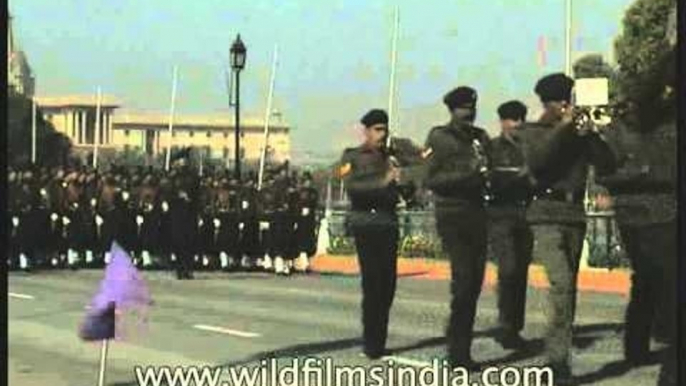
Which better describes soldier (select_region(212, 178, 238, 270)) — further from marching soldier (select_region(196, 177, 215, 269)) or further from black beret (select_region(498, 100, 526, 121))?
black beret (select_region(498, 100, 526, 121))

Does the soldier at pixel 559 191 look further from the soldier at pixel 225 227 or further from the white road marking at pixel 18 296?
the white road marking at pixel 18 296

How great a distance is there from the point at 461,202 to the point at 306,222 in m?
0.49

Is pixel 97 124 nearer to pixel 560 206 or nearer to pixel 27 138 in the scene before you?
pixel 27 138

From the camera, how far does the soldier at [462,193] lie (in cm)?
340

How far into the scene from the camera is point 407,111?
3396mm

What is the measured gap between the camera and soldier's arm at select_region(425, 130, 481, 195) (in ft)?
11.2

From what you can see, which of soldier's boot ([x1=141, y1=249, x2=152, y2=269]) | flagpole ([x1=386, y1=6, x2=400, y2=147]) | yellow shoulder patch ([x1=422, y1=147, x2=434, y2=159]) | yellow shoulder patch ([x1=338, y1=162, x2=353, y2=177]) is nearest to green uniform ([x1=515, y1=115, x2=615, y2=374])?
yellow shoulder patch ([x1=422, y1=147, x2=434, y2=159])

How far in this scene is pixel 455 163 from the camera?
135 inches

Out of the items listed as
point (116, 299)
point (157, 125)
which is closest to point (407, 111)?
point (157, 125)

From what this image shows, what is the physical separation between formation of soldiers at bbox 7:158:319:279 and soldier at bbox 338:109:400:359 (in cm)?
12

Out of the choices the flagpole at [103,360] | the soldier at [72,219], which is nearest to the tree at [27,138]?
the soldier at [72,219]

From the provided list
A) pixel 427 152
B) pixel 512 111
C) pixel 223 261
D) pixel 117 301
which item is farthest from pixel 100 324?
pixel 512 111

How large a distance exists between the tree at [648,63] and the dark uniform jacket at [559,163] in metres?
0.14

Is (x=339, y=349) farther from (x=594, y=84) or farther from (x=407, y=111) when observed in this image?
(x=594, y=84)
